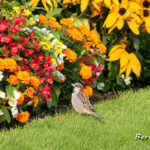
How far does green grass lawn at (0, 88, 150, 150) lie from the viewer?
4.14 m

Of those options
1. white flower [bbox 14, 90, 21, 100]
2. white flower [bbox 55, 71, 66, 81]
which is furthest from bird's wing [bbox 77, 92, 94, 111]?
white flower [bbox 14, 90, 21, 100]

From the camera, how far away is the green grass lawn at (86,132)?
13.6ft

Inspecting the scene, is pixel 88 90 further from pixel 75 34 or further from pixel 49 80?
pixel 49 80

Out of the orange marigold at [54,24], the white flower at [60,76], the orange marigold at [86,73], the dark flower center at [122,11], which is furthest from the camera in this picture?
the dark flower center at [122,11]

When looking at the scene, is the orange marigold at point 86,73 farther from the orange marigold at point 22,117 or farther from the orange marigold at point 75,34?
the orange marigold at point 22,117

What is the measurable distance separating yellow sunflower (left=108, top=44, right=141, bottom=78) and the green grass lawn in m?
0.98

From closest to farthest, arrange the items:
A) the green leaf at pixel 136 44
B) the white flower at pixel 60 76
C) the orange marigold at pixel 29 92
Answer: the orange marigold at pixel 29 92
the white flower at pixel 60 76
the green leaf at pixel 136 44

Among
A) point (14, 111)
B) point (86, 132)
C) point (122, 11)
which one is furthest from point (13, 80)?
point (122, 11)

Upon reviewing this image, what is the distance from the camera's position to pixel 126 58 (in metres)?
6.42

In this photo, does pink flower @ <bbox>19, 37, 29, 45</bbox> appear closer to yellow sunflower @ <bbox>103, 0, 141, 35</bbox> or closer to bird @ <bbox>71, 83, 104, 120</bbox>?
bird @ <bbox>71, 83, 104, 120</bbox>

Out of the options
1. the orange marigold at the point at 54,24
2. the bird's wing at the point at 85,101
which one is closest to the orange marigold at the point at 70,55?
the orange marigold at the point at 54,24

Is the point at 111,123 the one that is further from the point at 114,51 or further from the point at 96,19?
the point at 96,19

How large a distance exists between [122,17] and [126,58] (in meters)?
0.65

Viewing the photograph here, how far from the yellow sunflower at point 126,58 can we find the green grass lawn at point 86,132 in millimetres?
982
